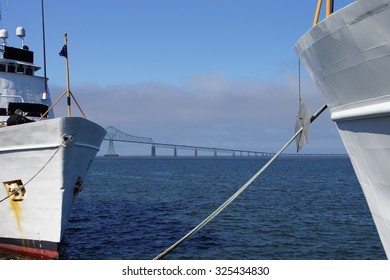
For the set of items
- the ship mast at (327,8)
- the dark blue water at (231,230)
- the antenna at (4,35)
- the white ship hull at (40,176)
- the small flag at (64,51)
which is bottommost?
the dark blue water at (231,230)

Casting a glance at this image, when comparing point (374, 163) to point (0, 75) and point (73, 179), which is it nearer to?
point (73, 179)

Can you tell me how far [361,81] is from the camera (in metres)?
6.33

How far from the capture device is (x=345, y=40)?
6.39 m

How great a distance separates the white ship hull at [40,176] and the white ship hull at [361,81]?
861cm

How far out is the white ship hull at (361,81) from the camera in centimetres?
582

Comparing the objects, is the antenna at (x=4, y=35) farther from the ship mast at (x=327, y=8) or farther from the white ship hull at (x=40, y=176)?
the ship mast at (x=327, y=8)

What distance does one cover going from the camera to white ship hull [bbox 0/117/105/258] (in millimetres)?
13898

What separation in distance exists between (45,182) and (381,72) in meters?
11.3

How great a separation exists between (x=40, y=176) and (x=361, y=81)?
10974 millimetres

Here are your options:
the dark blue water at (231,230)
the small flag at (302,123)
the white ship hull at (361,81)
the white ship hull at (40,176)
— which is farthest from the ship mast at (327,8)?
the dark blue water at (231,230)

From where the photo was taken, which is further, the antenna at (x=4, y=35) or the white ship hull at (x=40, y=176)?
the antenna at (x=4, y=35)

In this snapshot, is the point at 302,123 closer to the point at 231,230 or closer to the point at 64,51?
the point at 64,51

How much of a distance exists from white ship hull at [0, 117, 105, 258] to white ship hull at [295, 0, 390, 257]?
28.3 ft

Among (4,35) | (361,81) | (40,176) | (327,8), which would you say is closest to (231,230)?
(40,176)
